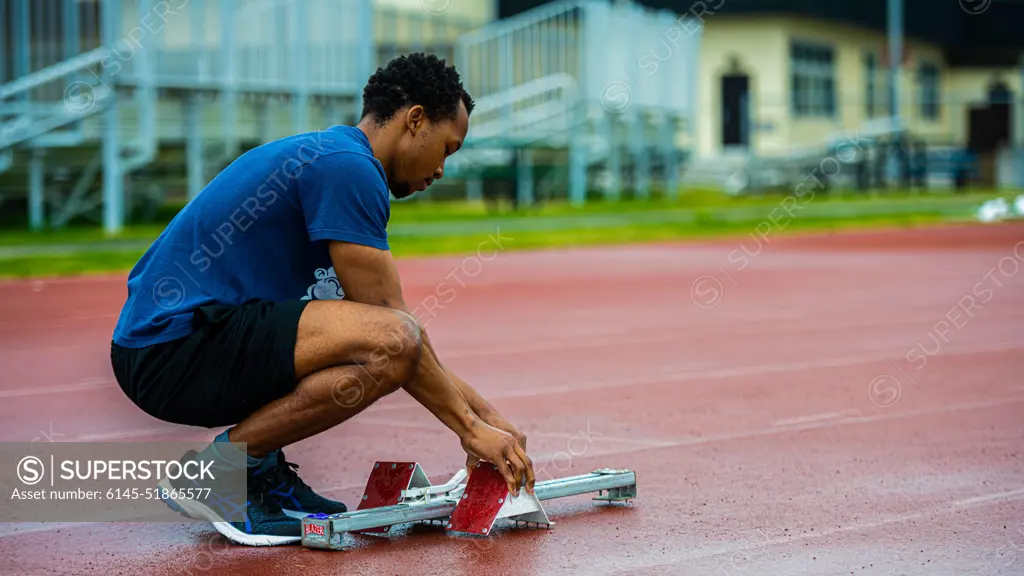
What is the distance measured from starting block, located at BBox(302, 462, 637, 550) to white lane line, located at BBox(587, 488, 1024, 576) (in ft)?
1.35

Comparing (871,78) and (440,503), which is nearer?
(440,503)

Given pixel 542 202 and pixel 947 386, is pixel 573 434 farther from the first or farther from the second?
pixel 542 202

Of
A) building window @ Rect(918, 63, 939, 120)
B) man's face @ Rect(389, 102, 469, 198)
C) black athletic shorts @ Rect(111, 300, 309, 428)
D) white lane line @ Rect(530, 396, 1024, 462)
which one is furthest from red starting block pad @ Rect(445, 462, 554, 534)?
building window @ Rect(918, 63, 939, 120)

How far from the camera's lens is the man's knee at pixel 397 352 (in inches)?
185

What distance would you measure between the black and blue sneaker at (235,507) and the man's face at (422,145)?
1000 mm

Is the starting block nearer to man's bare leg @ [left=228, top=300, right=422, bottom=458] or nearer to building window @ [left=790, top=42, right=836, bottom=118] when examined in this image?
man's bare leg @ [left=228, top=300, right=422, bottom=458]

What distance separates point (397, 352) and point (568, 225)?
18968 millimetres

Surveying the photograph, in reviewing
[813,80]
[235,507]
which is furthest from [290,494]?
[813,80]

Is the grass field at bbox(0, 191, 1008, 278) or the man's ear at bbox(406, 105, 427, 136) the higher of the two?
the man's ear at bbox(406, 105, 427, 136)

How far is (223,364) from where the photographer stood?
476cm

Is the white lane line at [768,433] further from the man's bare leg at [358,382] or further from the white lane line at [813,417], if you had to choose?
the man's bare leg at [358,382]

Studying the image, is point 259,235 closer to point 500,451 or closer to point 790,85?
point 500,451

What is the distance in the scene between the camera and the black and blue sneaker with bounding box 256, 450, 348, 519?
508cm

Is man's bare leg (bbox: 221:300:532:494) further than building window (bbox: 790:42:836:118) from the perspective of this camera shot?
No
